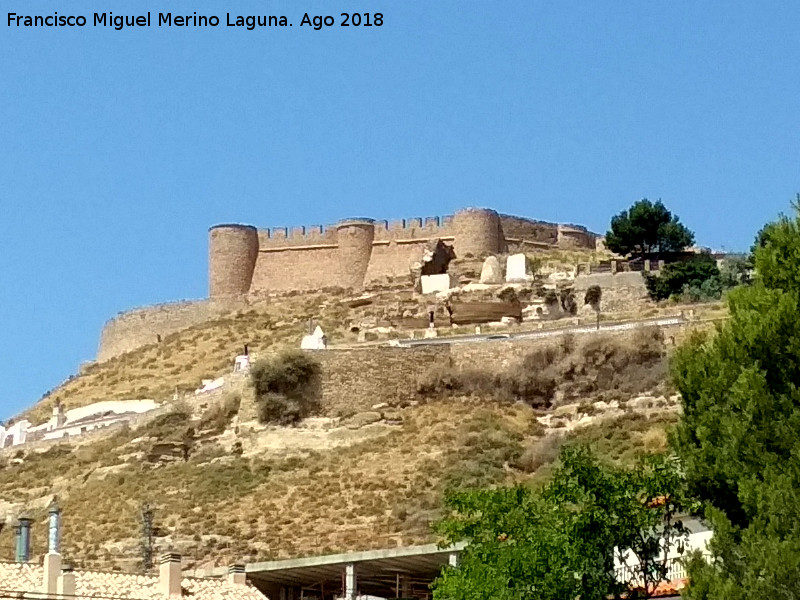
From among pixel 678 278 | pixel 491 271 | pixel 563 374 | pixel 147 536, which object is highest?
pixel 491 271

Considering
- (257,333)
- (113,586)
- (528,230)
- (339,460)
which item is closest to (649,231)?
(528,230)

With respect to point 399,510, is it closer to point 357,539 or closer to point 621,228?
point 357,539

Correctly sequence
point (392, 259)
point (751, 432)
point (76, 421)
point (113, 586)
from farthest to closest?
point (392, 259), point (76, 421), point (113, 586), point (751, 432)

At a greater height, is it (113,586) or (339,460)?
(339,460)

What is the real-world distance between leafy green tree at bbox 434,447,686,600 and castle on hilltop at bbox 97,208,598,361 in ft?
151

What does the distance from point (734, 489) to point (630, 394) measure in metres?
29.2

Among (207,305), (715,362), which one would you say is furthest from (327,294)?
(715,362)

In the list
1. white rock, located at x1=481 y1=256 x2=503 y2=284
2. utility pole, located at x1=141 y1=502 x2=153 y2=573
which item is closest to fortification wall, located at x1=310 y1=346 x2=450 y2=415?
utility pole, located at x1=141 y1=502 x2=153 y2=573

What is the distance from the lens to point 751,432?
72.8 feet

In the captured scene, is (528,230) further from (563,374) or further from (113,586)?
(113,586)

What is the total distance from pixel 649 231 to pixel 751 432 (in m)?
48.2

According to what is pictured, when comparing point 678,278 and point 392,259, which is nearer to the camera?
point 678,278

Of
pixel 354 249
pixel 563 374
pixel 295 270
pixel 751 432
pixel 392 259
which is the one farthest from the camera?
pixel 295 270

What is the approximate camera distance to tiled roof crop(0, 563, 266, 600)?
28.3 m
